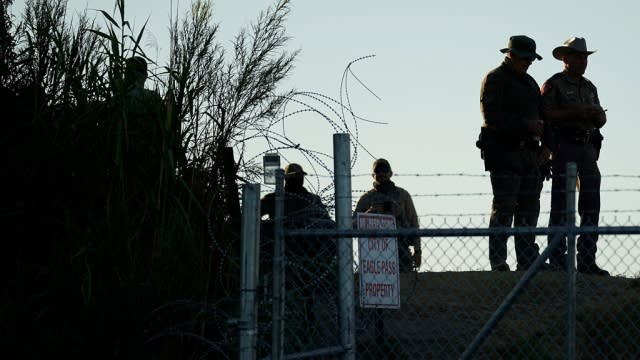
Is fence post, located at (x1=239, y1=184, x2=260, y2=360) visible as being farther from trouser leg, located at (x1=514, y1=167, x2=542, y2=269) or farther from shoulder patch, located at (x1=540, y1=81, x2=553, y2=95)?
shoulder patch, located at (x1=540, y1=81, x2=553, y2=95)

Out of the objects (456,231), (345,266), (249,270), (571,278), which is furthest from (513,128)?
(249,270)

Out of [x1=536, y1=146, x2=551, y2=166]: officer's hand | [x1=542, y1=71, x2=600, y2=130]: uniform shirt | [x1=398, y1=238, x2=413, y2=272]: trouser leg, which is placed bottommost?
[x1=398, y1=238, x2=413, y2=272]: trouser leg

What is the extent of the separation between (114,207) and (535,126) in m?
4.18

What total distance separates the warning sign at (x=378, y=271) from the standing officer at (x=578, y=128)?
3044mm

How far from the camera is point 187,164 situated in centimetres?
758

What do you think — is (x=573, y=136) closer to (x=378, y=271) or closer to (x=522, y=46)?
(x=522, y=46)

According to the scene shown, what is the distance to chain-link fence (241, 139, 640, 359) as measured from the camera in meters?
7.27

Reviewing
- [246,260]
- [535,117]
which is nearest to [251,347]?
[246,260]

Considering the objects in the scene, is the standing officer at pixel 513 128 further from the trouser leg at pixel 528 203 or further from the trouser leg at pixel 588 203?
the trouser leg at pixel 588 203

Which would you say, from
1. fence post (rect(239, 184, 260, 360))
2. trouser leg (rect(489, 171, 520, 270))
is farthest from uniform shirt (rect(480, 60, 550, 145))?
fence post (rect(239, 184, 260, 360))

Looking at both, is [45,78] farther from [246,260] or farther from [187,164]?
[246,260]

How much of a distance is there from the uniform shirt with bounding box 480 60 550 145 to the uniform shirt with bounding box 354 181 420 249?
0.94m

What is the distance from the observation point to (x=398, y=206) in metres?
10.9

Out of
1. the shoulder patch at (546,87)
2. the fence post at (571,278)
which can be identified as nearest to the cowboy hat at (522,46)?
the shoulder patch at (546,87)
